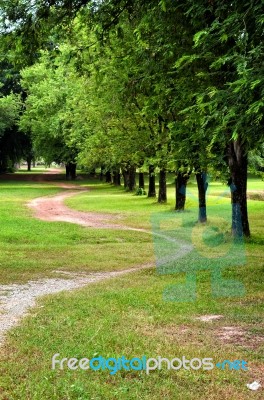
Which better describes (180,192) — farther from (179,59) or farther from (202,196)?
(179,59)

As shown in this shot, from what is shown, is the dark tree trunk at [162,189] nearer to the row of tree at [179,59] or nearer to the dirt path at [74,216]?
the dirt path at [74,216]

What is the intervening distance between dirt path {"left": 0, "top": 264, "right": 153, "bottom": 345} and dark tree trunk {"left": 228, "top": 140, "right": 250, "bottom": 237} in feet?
15.7

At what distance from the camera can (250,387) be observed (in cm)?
439

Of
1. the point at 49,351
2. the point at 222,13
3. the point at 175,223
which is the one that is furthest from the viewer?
the point at 175,223

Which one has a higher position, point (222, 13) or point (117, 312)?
point (222, 13)

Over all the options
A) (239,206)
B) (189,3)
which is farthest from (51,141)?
(189,3)

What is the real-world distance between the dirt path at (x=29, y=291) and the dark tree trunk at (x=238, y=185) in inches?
189

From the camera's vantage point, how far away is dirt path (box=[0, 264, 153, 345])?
695cm

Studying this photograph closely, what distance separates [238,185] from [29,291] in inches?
329

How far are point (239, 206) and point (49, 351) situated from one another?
437 inches

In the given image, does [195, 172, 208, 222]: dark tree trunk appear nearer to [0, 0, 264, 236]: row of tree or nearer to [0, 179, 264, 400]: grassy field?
[0, 0, 264, 236]: row of tree

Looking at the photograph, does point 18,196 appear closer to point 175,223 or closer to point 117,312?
point 175,223

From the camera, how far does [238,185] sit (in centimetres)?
1503

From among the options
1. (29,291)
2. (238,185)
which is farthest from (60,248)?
(238,185)
